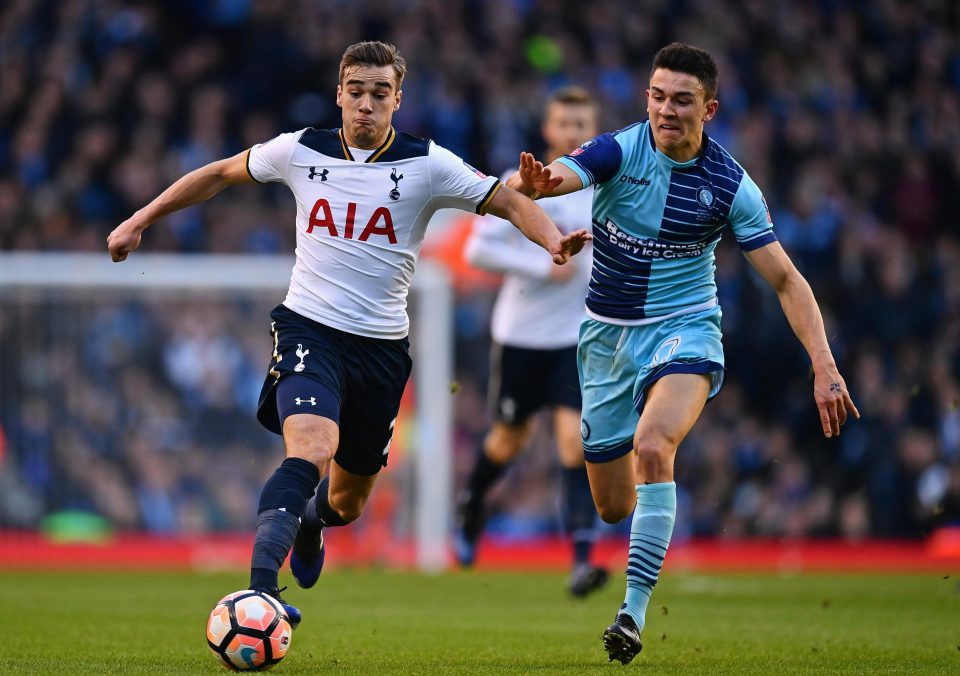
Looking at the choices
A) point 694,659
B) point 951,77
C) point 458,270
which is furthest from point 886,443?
point 694,659

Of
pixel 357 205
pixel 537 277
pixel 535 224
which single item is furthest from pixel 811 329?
pixel 537 277

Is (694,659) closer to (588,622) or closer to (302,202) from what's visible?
(588,622)

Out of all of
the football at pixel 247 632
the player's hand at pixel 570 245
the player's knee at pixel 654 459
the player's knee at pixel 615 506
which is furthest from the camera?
the player's knee at pixel 615 506

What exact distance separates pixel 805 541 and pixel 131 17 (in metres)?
10.5

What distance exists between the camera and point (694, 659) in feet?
20.8

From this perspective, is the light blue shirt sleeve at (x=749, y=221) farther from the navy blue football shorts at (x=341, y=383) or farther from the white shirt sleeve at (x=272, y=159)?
the white shirt sleeve at (x=272, y=159)

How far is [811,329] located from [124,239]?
9.64ft

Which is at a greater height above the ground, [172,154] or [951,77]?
[951,77]

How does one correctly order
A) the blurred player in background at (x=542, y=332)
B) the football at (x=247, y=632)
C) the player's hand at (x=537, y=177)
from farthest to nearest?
the blurred player in background at (x=542, y=332) < the player's hand at (x=537, y=177) < the football at (x=247, y=632)

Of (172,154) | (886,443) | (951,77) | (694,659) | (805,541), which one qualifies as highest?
(951,77)

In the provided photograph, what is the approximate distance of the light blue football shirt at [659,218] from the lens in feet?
21.4

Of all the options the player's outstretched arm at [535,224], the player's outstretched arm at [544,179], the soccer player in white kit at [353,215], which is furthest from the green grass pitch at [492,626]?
the player's outstretched arm at [544,179]

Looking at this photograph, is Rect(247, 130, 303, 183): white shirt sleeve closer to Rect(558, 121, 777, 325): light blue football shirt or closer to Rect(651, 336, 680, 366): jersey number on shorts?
Rect(558, 121, 777, 325): light blue football shirt

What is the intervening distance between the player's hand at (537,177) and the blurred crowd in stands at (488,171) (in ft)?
27.8
